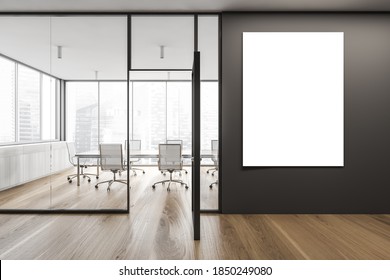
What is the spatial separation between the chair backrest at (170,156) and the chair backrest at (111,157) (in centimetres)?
78

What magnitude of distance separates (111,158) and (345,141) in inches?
143

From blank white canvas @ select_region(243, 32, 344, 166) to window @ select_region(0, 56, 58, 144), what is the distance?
3109mm

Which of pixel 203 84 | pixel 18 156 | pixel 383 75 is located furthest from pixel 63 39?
pixel 383 75

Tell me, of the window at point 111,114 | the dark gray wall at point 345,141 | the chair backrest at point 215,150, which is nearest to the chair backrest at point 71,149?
the window at point 111,114

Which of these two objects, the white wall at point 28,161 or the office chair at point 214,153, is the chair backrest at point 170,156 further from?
the white wall at point 28,161

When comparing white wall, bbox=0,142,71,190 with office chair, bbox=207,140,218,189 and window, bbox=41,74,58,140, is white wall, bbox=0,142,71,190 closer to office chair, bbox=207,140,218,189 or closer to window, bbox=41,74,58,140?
window, bbox=41,74,58,140

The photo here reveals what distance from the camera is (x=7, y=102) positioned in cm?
412

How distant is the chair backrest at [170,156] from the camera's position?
495cm

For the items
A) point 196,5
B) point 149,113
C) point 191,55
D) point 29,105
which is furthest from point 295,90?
point 149,113

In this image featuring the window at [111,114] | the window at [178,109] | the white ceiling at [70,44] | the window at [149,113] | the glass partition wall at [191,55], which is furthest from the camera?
the window at [149,113]

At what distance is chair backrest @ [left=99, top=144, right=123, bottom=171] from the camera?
4.43 metres
